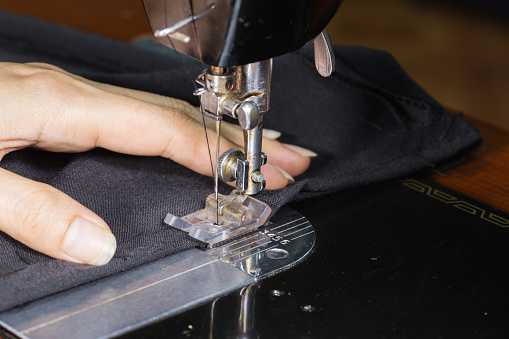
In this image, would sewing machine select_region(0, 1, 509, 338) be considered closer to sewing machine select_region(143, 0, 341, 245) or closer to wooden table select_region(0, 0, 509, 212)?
sewing machine select_region(143, 0, 341, 245)

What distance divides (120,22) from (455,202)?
1.12m

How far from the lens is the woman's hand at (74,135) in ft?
2.78

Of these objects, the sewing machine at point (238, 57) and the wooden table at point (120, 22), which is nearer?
the sewing machine at point (238, 57)

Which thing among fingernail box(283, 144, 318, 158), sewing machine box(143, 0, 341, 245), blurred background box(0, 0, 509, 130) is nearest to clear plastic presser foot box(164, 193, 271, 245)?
sewing machine box(143, 0, 341, 245)

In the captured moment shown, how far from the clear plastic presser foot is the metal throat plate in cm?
2

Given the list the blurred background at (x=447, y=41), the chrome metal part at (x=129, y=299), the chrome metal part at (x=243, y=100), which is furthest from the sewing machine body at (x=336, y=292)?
the blurred background at (x=447, y=41)

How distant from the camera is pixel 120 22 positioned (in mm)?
1929

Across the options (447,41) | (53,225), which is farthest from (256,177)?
(447,41)

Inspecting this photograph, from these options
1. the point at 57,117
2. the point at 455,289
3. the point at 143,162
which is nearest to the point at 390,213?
the point at 455,289

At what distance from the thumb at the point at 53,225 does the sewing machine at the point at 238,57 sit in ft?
0.42

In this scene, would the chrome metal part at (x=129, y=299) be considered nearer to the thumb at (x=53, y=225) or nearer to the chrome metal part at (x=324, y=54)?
the thumb at (x=53, y=225)

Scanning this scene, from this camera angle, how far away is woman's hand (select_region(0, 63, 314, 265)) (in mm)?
847

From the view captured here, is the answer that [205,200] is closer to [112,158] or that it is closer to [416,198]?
[112,158]

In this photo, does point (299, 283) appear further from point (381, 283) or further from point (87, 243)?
point (87, 243)
